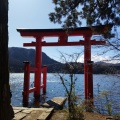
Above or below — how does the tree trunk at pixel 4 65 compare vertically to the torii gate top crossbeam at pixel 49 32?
below

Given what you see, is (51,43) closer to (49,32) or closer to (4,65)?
(49,32)

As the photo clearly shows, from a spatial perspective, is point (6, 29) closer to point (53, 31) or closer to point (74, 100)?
point (74, 100)

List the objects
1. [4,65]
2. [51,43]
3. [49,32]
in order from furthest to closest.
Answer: [51,43] < [49,32] < [4,65]

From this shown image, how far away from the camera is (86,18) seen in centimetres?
679

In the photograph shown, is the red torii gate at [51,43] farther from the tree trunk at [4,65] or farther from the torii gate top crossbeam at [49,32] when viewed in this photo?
the tree trunk at [4,65]

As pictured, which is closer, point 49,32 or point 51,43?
point 49,32

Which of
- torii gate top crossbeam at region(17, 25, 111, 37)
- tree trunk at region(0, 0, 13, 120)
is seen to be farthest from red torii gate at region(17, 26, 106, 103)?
tree trunk at region(0, 0, 13, 120)

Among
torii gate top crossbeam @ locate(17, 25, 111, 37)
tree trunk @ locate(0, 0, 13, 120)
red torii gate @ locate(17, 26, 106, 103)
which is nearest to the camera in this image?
tree trunk @ locate(0, 0, 13, 120)

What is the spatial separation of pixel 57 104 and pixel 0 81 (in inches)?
311

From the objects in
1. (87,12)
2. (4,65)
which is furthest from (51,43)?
(4,65)

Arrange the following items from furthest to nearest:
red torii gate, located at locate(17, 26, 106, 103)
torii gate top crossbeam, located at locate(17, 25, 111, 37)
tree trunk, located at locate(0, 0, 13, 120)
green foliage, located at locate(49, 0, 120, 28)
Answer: torii gate top crossbeam, located at locate(17, 25, 111, 37), red torii gate, located at locate(17, 26, 106, 103), green foliage, located at locate(49, 0, 120, 28), tree trunk, located at locate(0, 0, 13, 120)

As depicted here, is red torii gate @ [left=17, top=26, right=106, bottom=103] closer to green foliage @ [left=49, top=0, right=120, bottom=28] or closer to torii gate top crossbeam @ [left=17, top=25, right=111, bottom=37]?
torii gate top crossbeam @ [left=17, top=25, right=111, bottom=37]

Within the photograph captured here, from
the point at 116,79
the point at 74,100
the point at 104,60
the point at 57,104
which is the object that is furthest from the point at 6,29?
the point at 57,104

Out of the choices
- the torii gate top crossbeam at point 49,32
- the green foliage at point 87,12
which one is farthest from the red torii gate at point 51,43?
the green foliage at point 87,12
